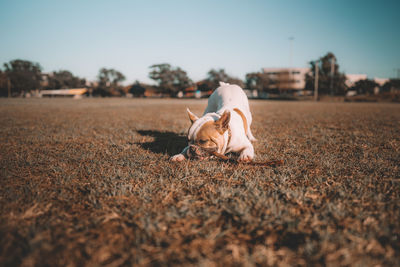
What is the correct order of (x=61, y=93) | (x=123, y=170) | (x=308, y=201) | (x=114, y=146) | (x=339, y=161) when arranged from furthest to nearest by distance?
(x=61, y=93) < (x=114, y=146) < (x=339, y=161) < (x=123, y=170) < (x=308, y=201)

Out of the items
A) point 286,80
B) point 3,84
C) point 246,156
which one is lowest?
point 246,156

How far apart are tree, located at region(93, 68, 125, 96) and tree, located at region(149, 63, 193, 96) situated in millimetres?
18105

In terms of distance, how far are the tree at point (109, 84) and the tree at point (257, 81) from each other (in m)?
47.4

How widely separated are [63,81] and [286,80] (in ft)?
298

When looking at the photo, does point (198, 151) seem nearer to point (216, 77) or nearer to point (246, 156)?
point (246, 156)

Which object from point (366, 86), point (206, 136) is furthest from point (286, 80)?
point (206, 136)

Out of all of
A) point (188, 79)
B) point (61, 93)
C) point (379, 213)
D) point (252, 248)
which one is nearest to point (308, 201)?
point (379, 213)

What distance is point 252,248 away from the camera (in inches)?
54.9

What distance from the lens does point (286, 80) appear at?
81188mm

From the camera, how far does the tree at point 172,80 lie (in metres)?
74.2

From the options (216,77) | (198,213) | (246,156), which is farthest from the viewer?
(216,77)

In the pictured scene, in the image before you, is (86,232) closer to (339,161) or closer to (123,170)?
(123,170)

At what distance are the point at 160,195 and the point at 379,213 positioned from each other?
1.89 metres

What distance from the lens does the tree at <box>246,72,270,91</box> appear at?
220 feet
